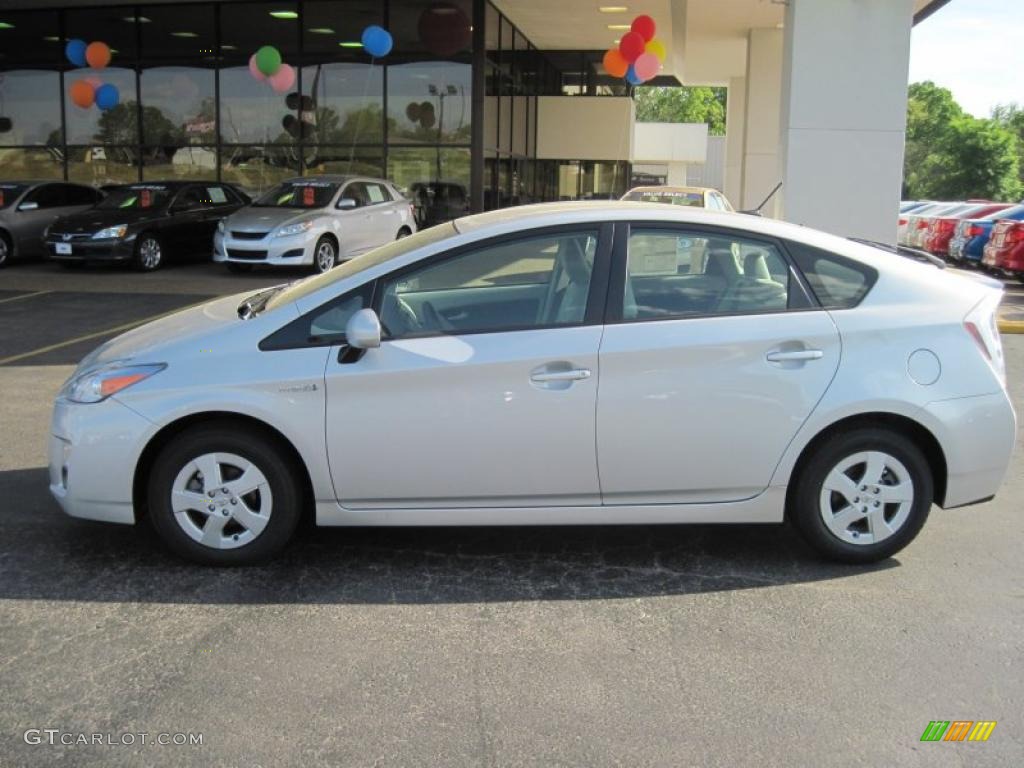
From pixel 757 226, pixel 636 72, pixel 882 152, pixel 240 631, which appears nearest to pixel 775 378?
pixel 757 226

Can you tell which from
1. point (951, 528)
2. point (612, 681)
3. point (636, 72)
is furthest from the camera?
point (636, 72)

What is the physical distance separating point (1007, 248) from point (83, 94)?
17.9m

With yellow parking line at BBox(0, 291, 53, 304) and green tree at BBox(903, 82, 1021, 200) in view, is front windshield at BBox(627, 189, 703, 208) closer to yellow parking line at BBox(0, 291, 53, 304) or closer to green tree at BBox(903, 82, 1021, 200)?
yellow parking line at BBox(0, 291, 53, 304)

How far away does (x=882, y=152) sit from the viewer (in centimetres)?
1165

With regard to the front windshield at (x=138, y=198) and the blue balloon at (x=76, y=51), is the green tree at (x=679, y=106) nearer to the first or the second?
the blue balloon at (x=76, y=51)

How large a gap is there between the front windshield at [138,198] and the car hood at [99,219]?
0.18m

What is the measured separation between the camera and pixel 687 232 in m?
4.58

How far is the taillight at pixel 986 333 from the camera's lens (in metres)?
4.54

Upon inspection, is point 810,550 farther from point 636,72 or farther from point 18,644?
point 636,72

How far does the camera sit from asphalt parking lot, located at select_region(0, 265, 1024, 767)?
317 centimetres

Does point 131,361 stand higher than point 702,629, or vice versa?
point 131,361

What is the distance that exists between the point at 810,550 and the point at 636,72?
1407 centimetres

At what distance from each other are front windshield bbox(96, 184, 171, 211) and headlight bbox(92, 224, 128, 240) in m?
1.10

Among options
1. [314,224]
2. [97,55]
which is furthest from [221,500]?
[97,55]
